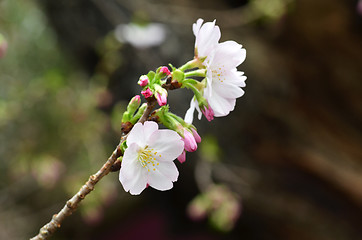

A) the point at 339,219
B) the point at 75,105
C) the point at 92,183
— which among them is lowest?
Result: the point at 339,219

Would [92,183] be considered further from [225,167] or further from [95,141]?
[95,141]

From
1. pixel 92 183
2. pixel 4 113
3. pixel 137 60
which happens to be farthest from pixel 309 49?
pixel 92 183

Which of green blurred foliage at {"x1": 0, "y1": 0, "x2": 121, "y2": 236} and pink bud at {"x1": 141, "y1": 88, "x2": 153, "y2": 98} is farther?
green blurred foliage at {"x1": 0, "y1": 0, "x2": 121, "y2": 236}

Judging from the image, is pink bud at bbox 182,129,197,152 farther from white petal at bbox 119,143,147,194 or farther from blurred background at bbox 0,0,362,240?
blurred background at bbox 0,0,362,240

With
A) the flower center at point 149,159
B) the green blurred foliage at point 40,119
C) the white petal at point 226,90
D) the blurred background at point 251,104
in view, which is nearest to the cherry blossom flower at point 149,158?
the flower center at point 149,159

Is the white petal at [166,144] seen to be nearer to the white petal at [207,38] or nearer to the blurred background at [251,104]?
the white petal at [207,38]

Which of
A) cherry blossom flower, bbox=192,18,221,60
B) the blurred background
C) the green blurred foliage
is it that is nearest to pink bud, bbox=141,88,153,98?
cherry blossom flower, bbox=192,18,221,60
